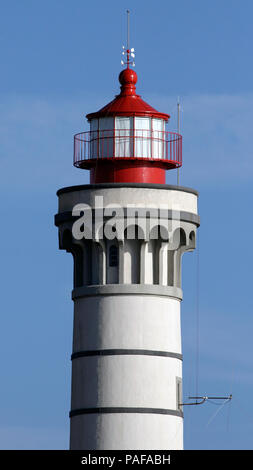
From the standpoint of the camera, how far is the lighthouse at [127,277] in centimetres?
9831

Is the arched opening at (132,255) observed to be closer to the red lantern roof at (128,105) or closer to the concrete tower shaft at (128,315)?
the concrete tower shaft at (128,315)

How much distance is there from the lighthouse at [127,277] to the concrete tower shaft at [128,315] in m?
0.03

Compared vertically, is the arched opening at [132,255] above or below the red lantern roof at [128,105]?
below

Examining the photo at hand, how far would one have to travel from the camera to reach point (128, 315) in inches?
3888

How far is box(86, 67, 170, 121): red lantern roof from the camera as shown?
99625mm

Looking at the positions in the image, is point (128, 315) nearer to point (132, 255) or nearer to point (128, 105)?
point (132, 255)

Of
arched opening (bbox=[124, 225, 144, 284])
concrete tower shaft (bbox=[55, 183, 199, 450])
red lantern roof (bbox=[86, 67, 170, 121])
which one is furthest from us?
red lantern roof (bbox=[86, 67, 170, 121])

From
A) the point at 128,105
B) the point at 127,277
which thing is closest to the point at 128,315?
the point at 127,277

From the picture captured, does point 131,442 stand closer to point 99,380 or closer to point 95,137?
point 99,380

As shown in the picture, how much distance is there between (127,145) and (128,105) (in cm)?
112

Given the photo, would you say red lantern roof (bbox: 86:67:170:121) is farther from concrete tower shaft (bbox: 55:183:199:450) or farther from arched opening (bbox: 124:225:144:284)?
arched opening (bbox: 124:225:144:284)

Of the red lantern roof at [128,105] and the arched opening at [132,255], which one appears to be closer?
the arched opening at [132,255]

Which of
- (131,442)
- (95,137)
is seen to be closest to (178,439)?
(131,442)

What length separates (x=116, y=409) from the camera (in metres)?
98.1
